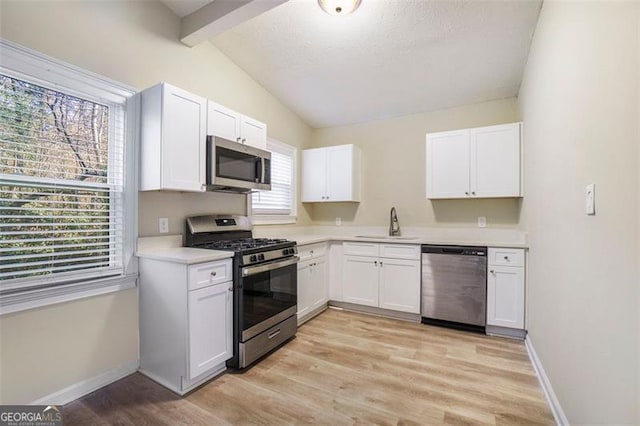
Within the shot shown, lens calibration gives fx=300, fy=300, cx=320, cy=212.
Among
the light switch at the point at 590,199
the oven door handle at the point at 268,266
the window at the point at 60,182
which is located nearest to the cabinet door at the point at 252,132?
the window at the point at 60,182

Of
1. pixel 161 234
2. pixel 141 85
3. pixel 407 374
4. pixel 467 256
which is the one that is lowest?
pixel 407 374

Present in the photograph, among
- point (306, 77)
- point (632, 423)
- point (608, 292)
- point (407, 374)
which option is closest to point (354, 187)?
point (306, 77)

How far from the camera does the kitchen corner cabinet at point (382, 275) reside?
10.7 ft

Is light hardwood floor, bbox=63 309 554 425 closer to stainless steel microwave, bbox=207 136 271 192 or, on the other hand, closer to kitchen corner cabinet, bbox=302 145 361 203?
stainless steel microwave, bbox=207 136 271 192

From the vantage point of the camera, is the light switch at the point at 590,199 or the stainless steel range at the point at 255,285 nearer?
the light switch at the point at 590,199

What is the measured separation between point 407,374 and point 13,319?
251 cm

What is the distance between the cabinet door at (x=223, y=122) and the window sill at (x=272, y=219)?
3.26 feet

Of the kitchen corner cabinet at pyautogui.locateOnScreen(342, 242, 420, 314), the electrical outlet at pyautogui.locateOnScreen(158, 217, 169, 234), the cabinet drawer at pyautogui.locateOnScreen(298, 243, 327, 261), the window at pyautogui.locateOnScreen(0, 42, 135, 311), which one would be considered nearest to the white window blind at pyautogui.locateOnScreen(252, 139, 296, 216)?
the cabinet drawer at pyautogui.locateOnScreen(298, 243, 327, 261)

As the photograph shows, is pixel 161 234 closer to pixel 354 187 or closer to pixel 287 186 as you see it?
pixel 287 186

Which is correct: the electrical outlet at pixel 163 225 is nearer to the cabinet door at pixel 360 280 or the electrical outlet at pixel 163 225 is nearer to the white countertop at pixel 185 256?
the white countertop at pixel 185 256

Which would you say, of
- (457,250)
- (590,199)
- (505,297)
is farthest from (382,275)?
(590,199)

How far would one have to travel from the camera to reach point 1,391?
1.66m

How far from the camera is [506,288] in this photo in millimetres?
2881

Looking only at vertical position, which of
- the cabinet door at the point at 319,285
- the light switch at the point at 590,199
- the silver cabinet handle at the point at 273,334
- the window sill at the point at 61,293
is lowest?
the silver cabinet handle at the point at 273,334
